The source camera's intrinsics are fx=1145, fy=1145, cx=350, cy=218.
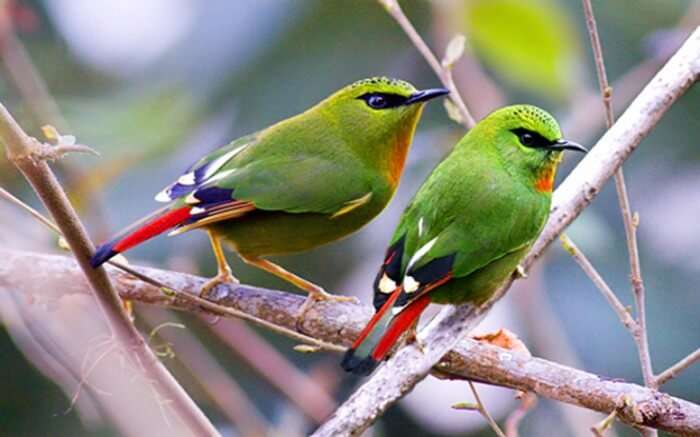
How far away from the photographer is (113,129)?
3447 mm

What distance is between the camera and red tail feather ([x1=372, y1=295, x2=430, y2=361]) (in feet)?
8.01

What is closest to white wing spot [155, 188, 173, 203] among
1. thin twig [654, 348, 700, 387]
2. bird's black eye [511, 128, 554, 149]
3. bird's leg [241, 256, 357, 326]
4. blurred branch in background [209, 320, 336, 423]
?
A: bird's leg [241, 256, 357, 326]

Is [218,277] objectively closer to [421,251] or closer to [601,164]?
[421,251]

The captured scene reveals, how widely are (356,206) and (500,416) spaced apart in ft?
4.99

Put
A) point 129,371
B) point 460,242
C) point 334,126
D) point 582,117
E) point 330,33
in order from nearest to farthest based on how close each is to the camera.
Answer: point 129,371 → point 460,242 → point 334,126 → point 582,117 → point 330,33

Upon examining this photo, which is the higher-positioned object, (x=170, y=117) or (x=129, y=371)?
(x=170, y=117)

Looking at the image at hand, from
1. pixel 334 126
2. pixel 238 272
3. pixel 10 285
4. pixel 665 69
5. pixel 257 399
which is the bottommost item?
pixel 257 399

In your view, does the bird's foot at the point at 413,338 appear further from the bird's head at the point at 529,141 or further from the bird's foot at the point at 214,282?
the bird's foot at the point at 214,282

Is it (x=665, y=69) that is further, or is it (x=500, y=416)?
(x=500, y=416)

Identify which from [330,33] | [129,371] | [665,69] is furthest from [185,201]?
[330,33]

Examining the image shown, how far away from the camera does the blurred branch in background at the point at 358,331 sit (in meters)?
2.47

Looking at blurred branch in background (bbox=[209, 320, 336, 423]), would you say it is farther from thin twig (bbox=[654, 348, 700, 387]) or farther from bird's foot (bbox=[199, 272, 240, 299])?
thin twig (bbox=[654, 348, 700, 387])

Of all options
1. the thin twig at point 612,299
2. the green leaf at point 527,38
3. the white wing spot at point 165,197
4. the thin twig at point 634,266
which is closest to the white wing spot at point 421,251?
the thin twig at point 612,299

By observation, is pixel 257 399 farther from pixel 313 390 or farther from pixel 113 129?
pixel 113 129
